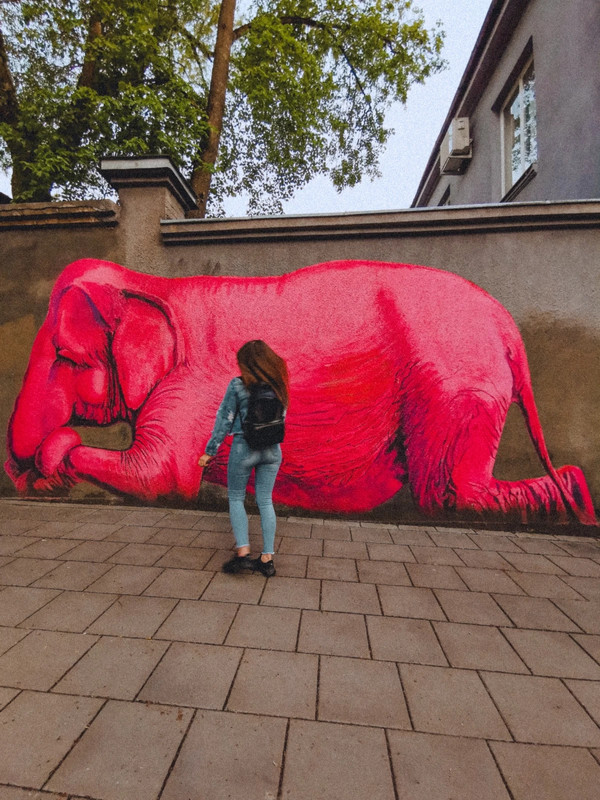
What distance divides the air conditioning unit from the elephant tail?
21.4ft

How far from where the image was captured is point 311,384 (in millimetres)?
4477

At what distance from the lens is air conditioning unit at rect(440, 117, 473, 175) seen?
8.91 metres

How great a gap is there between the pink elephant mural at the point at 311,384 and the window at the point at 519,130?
4111mm

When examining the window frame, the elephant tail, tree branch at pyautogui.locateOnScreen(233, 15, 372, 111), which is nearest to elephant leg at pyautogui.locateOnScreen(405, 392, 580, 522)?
the elephant tail

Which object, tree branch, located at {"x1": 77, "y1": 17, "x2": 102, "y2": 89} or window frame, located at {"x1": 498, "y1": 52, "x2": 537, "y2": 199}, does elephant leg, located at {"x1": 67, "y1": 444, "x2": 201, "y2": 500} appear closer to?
window frame, located at {"x1": 498, "y1": 52, "x2": 537, "y2": 199}

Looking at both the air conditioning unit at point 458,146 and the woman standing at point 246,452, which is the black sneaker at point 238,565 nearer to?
the woman standing at point 246,452

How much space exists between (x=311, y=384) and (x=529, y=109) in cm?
618

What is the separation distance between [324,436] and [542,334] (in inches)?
90.3

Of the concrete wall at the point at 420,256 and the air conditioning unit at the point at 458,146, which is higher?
the air conditioning unit at the point at 458,146

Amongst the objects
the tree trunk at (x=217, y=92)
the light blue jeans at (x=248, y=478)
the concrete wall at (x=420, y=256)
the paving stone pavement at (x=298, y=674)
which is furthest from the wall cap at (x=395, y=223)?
A: the tree trunk at (x=217, y=92)

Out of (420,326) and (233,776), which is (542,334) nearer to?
(420,326)

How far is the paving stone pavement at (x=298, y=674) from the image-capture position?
1549mm

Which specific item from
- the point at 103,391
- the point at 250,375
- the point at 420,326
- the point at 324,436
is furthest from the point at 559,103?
the point at 103,391

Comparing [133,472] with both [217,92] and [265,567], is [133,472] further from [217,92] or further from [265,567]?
[217,92]
